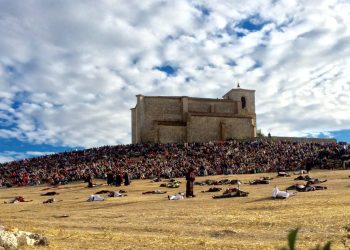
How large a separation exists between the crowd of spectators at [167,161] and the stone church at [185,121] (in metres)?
8.79

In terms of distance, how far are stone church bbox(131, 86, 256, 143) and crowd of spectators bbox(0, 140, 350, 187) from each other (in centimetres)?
879

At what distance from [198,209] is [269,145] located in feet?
114

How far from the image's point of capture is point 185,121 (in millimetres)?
63594

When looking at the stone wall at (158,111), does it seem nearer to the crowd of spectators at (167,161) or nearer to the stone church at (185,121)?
the stone church at (185,121)

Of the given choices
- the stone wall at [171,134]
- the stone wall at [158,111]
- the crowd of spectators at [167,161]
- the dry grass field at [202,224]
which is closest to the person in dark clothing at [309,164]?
the crowd of spectators at [167,161]

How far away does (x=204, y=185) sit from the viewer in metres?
29.1

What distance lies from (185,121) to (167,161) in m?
19.7

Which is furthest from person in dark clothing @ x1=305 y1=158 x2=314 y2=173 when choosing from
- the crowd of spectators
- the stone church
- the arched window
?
the arched window

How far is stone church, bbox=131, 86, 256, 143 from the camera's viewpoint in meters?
62.2

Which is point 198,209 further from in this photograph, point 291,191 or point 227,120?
point 227,120

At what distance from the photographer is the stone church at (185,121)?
204 feet

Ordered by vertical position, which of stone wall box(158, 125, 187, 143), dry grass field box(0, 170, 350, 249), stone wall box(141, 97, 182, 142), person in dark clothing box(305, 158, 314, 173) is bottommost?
dry grass field box(0, 170, 350, 249)

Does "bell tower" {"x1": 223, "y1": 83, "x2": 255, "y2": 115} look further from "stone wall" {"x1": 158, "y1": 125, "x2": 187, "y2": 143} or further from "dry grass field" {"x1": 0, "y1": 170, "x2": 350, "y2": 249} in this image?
"dry grass field" {"x1": 0, "y1": 170, "x2": 350, "y2": 249}

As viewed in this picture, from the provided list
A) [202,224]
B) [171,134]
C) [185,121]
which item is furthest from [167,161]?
[202,224]
